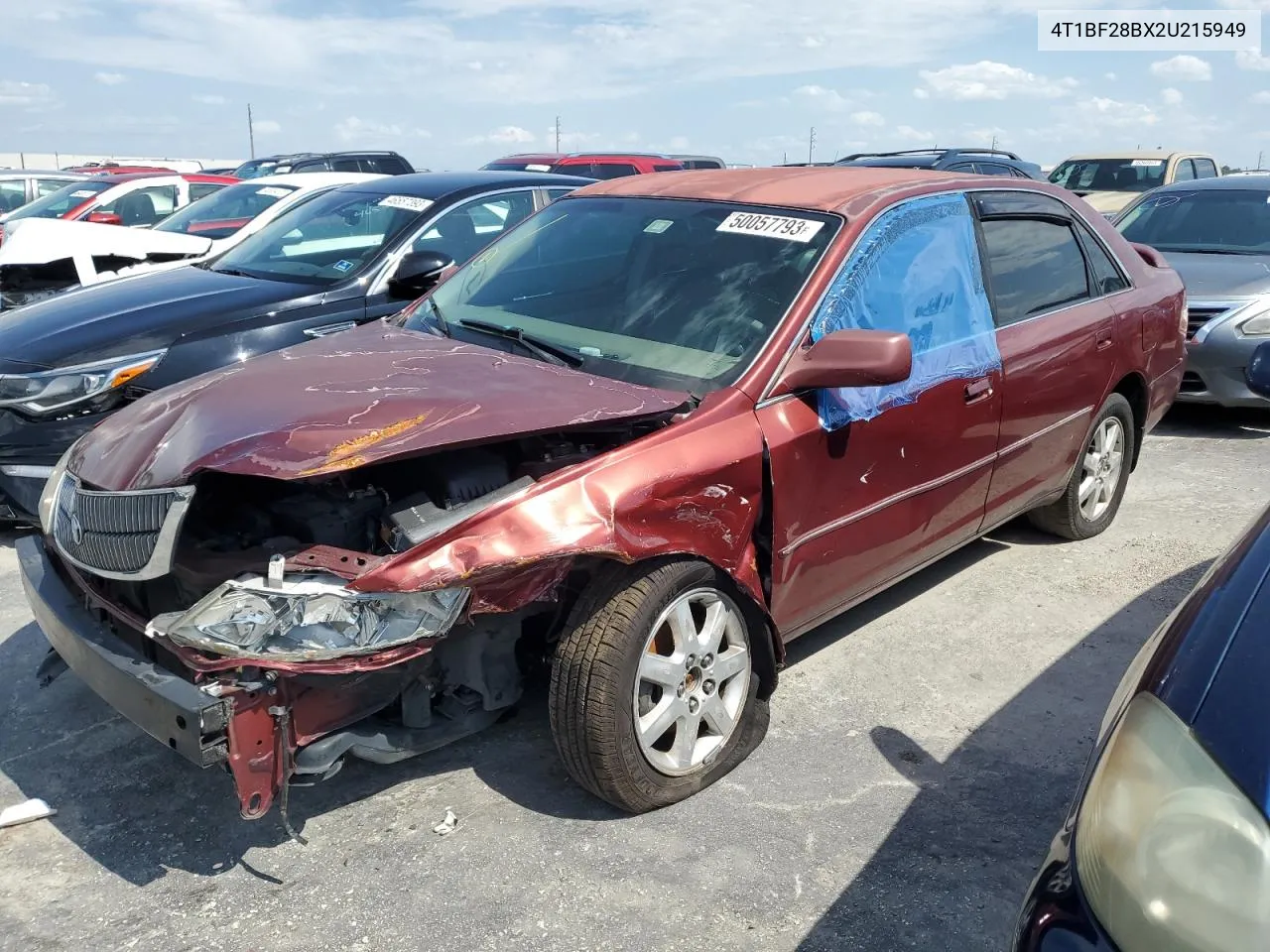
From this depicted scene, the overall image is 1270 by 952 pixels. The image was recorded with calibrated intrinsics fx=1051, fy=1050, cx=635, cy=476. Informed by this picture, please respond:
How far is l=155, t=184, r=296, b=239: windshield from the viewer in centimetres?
823

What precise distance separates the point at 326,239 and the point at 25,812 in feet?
12.5

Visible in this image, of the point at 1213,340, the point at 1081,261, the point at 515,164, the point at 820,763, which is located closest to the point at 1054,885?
the point at 820,763

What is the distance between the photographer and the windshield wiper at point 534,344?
3.34m

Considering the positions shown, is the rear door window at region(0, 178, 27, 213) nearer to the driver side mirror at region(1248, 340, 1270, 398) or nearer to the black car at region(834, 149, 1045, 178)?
the black car at region(834, 149, 1045, 178)

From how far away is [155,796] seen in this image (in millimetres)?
3023

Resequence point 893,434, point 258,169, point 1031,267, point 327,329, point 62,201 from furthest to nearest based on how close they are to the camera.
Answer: point 258,169 → point 62,201 → point 327,329 → point 1031,267 → point 893,434

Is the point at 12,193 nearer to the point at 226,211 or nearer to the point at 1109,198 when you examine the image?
the point at 226,211

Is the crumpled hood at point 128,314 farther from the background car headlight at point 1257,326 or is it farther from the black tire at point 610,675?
the background car headlight at point 1257,326

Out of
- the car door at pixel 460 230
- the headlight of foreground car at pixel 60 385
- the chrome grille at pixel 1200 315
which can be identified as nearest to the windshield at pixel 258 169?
the car door at pixel 460 230

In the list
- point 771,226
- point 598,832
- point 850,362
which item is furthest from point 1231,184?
point 598,832

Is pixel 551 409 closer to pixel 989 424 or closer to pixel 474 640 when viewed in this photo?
pixel 474 640

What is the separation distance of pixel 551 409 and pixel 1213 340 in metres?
5.80

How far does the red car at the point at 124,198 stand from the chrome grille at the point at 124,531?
28.9ft

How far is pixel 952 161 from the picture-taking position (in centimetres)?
1286
